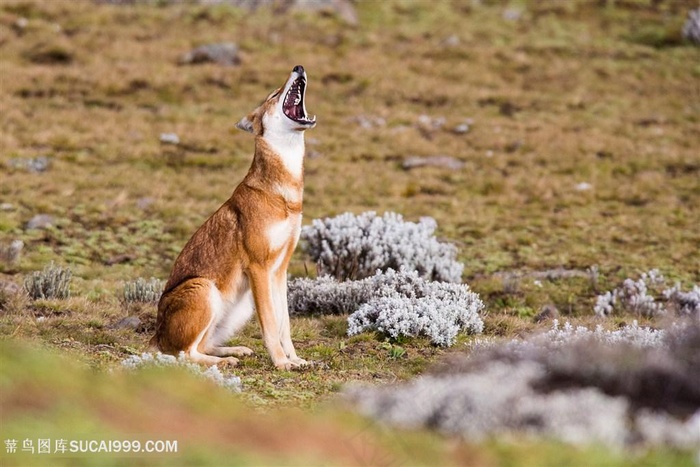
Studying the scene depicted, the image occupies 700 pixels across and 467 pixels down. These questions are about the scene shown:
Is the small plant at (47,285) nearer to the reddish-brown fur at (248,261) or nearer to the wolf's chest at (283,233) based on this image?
the reddish-brown fur at (248,261)

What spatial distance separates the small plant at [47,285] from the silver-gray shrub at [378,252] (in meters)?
3.27

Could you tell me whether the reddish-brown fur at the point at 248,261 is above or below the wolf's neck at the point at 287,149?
below

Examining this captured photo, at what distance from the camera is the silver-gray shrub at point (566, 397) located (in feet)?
14.7

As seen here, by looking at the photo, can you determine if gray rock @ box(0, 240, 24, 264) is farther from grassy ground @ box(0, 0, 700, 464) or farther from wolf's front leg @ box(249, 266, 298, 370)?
wolf's front leg @ box(249, 266, 298, 370)

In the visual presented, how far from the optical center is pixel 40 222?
1381 centimetres

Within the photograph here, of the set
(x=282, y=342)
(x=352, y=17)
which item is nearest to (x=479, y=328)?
(x=282, y=342)

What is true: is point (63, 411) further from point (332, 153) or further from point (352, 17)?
point (352, 17)

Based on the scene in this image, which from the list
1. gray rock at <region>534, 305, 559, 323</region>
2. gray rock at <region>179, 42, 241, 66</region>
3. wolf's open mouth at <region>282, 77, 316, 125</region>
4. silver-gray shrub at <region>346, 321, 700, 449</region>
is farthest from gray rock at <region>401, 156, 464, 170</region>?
silver-gray shrub at <region>346, 321, 700, 449</region>

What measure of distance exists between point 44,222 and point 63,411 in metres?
9.81

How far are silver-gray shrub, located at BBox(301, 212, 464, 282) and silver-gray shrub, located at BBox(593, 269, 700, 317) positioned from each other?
6.33 ft

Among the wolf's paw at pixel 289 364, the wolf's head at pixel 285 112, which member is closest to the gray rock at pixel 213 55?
the wolf's head at pixel 285 112

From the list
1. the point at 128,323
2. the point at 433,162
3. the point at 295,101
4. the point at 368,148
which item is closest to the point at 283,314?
the point at 295,101

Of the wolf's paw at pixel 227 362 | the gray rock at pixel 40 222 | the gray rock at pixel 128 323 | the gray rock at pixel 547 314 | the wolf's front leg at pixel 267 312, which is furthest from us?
the gray rock at pixel 40 222

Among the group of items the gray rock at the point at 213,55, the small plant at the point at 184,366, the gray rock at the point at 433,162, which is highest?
the gray rock at the point at 213,55
